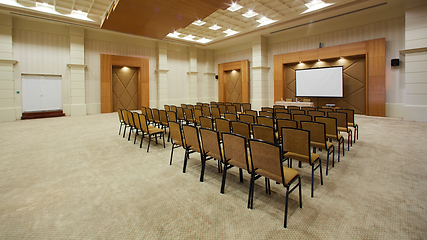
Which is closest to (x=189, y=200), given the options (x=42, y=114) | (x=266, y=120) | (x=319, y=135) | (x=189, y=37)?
(x=319, y=135)

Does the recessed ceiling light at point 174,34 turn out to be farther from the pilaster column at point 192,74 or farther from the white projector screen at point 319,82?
the white projector screen at point 319,82

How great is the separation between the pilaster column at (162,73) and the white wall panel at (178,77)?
0.53m

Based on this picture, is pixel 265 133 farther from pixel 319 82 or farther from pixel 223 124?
pixel 319 82

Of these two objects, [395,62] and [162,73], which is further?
[162,73]

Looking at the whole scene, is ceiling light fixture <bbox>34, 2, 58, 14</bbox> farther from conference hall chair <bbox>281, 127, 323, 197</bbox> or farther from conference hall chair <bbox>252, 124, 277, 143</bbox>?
conference hall chair <bbox>281, 127, 323, 197</bbox>

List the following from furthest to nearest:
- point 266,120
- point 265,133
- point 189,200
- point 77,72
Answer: point 77,72 → point 266,120 → point 265,133 → point 189,200

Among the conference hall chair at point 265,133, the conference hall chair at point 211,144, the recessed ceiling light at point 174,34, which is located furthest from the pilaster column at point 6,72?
the conference hall chair at point 265,133

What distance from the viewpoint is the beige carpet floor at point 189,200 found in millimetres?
1951

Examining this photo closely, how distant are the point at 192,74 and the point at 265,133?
42.6 feet

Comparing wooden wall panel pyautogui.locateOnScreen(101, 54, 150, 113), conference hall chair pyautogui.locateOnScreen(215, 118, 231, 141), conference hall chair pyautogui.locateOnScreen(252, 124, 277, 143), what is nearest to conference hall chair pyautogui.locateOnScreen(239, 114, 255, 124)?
conference hall chair pyautogui.locateOnScreen(215, 118, 231, 141)

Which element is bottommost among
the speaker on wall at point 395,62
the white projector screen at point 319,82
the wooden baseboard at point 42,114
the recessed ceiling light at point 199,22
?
the wooden baseboard at point 42,114

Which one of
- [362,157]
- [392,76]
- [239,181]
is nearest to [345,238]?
[239,181]

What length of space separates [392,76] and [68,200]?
11.5 m

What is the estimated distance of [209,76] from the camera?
16.4 meters
